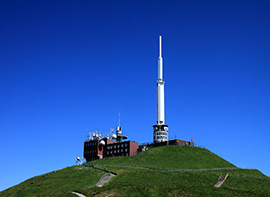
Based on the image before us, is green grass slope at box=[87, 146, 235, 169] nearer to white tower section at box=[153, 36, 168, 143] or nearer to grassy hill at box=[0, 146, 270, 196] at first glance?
grassy hill at box=[0, 146, 270, 196]

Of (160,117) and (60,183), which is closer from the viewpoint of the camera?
(60,183)

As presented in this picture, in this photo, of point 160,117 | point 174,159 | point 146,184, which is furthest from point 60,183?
point 160,117

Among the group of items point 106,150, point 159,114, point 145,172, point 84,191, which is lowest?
point 84,191

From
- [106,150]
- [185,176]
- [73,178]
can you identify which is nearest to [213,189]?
[185,176]

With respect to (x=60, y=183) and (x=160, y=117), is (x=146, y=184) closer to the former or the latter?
(x=60, y=183)

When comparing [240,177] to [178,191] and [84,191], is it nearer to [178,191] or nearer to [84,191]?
[178,191]

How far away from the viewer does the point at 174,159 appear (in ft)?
369

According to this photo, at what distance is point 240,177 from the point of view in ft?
261

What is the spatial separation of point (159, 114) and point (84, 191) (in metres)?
83.9

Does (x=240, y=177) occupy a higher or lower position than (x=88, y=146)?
lower

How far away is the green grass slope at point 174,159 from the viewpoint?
10680 centimetres

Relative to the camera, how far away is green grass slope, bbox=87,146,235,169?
10680 cm

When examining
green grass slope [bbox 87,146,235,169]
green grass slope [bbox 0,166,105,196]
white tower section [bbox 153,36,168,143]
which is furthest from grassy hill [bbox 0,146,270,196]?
white tower section [bbox 153,36,168,143]

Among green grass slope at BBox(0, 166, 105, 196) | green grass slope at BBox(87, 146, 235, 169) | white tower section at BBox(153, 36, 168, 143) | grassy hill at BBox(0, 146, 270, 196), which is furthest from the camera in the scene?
white tower section at BBox(153, 36, 168, 143)
